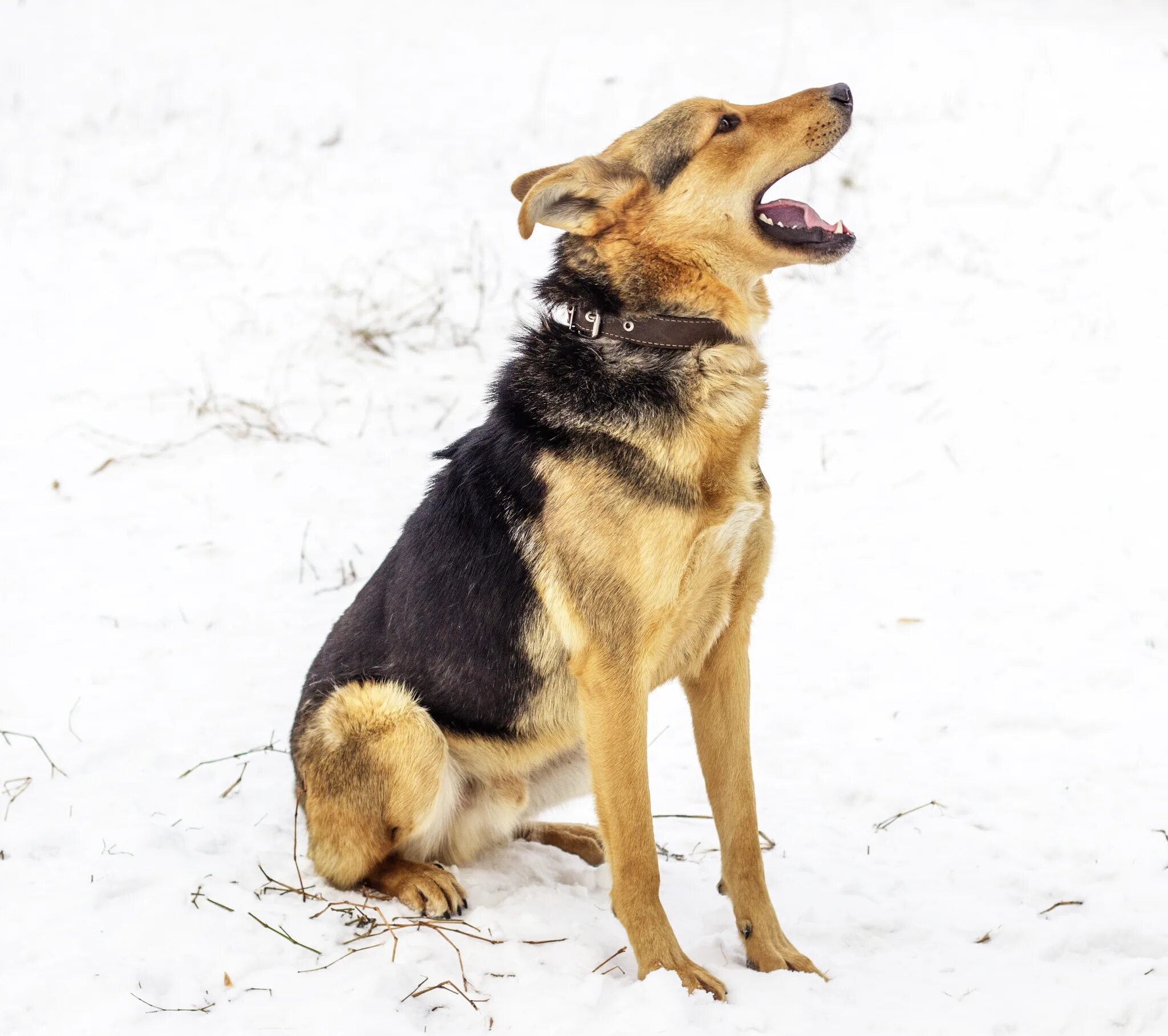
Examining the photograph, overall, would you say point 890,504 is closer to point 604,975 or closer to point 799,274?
point 799,274

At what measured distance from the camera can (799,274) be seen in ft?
31.8

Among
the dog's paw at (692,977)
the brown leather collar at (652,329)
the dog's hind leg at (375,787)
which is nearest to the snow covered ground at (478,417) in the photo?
the dog's paw at (692,977)

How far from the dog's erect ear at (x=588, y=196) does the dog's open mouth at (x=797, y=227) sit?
16.5 inches

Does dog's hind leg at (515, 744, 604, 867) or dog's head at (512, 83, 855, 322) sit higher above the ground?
dog's head at (512, 83, 855, 322)

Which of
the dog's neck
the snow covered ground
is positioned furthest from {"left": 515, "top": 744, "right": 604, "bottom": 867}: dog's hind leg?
the dog's neck

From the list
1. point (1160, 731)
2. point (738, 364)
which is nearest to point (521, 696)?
point (738, 364)

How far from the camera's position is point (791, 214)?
12.3 ft

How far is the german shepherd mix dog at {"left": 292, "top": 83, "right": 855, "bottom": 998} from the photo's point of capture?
3361mm

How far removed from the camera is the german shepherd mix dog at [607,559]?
3361 millimetres

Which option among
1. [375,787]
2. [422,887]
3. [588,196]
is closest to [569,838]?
[422,887]

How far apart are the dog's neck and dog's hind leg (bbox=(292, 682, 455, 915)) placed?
1.46 meters

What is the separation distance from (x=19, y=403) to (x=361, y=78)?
628 cm

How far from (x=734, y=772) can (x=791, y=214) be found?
1.90 m

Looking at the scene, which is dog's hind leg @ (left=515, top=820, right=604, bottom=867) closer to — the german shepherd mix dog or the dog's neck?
the german shepherd mix dog
